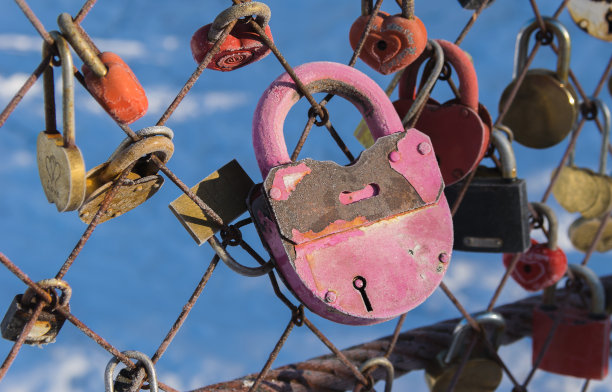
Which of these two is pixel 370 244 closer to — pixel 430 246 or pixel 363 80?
pixel 430 246

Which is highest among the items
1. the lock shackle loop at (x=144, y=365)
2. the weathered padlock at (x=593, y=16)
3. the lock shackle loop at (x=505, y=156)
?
the weathered padlock at (x=593, y=16)

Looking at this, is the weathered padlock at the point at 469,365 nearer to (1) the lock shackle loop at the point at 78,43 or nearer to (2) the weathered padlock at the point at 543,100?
(2) the weathered padlock at the point at 543,100

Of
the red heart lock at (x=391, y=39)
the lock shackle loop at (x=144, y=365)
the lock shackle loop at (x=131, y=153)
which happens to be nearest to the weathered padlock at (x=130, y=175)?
the lock shackle loop at (x=131, y=153)

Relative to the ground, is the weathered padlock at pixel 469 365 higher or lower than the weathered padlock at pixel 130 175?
lower

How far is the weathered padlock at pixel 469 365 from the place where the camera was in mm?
1169

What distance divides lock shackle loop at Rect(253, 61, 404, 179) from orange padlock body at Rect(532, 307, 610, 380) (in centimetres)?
60

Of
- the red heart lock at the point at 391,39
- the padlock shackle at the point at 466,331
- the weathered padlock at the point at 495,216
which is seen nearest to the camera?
the red heart lock at the point at 391,39

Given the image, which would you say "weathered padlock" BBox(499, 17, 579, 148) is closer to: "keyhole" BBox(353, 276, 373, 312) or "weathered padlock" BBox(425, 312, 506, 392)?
"weathered padlock" BBox(425, 312, 506, 392)

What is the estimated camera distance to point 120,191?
2.41ft

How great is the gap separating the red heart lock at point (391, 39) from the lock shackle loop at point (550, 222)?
1.39 ft

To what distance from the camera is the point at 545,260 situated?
4.02 ft

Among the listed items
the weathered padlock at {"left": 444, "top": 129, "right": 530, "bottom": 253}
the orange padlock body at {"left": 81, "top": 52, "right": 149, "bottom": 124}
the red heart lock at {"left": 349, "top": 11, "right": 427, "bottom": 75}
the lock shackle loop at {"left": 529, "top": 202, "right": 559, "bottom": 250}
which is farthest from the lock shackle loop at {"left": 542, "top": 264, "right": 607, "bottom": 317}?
the orange padlock body at {"left": 81, "top": 52, "right": 149, "bottom": 124}

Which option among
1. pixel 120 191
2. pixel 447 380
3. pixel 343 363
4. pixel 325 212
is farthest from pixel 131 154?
pixel 447 380

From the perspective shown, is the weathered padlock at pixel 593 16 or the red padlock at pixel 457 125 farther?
the weathered padlock at pixel 593 16
